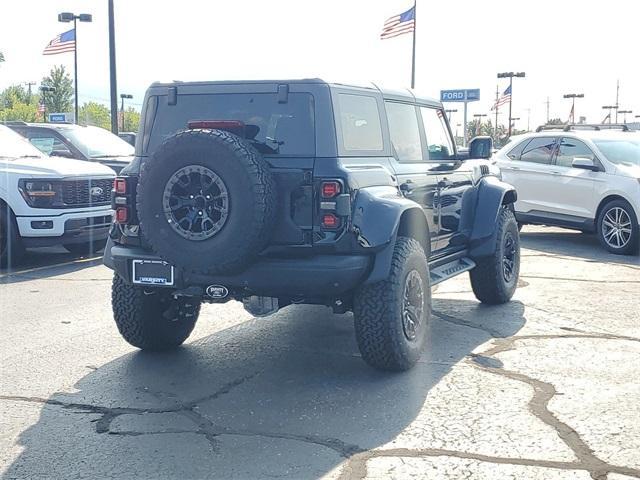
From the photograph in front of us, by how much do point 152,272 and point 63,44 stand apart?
78.3ft

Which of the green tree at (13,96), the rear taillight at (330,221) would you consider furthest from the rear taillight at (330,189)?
the green tree at (13,96)

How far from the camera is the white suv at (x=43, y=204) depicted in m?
9.70

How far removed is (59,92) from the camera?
58.0 meters

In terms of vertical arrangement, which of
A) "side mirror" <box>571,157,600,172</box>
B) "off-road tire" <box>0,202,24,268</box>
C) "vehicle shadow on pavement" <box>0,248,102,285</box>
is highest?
"side mirror" <box>571,157,600,172</box>

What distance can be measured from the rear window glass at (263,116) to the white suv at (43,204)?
4.84 m

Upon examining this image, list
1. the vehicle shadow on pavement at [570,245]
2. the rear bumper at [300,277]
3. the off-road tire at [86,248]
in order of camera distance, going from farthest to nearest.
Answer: the off-road tire at [86,248]
the vehicle shadow on pavement at [570,245]
the rear bumper at [300,277]

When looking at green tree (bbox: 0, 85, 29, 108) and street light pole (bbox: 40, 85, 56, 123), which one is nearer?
street light pole (bbox: 40, 85, 56, 123)

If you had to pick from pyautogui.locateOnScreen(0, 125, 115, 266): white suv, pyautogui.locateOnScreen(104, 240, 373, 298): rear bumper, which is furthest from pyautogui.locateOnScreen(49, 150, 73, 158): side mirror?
pyautogui.locateOnScreen(104, 240, 373, 298): rear bumper

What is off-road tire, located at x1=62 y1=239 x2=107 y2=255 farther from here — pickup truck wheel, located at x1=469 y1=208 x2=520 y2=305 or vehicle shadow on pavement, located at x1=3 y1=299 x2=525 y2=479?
pickup truck wheel, located at x1=469 y1=208 x2=520 y2=305

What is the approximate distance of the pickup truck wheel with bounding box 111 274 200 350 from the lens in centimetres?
555

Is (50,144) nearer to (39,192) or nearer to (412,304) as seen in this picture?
(39,192)

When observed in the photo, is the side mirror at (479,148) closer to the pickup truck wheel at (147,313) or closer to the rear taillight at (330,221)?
the rear taillight at (330,221)

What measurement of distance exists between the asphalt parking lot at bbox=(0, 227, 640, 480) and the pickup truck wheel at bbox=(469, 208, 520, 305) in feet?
0.46

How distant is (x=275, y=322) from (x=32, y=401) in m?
2.50
